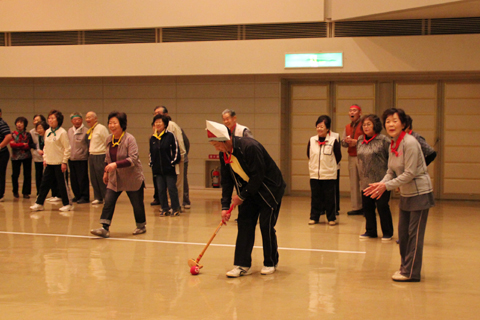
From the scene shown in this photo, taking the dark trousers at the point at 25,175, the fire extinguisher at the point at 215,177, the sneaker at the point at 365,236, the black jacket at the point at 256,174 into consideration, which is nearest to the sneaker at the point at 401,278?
the black jacket at the point at 256,174

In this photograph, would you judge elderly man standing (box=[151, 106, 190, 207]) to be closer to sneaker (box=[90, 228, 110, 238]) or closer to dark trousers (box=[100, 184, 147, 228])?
dark trousers (box=[100, 184, 147, 228])

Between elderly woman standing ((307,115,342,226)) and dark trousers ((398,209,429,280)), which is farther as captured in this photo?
elderly woman standing ((307,115,342,226))

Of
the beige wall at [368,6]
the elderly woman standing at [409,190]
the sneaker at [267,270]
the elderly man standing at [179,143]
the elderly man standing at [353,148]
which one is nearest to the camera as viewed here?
the elderly woman standing at [409,190]

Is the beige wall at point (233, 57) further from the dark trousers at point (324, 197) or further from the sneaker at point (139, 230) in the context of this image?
the sneaker at point (139, 230)

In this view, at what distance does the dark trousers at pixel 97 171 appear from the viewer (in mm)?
9242

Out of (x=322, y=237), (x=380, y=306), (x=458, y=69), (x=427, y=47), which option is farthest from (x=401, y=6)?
(x=380, y=306)

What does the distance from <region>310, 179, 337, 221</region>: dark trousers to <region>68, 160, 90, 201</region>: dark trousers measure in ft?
15.2

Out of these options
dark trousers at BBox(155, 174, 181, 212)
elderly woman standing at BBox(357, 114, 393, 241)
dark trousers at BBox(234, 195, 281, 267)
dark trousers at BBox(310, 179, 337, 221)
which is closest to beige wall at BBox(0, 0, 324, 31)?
dark trousers at BBox(310, 179, 337, 221)

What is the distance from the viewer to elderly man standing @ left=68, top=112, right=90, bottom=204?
9469 mm

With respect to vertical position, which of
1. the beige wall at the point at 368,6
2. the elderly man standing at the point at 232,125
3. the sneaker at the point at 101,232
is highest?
the beige wall at the point at 368,6

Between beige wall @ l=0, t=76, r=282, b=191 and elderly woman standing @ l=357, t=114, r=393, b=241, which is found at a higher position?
beige wall @ l=0, t=76, r=282, b=191

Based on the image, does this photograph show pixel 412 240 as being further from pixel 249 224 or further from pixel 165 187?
pixel 165 187

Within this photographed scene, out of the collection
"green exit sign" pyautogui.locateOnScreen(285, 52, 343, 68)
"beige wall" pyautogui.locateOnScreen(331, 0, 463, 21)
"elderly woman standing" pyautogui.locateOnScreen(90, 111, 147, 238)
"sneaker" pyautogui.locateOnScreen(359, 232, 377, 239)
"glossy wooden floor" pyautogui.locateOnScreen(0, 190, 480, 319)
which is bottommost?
"glossy wooden floor" pyautogui.locateOnScreen(0, 190, 480, 319)

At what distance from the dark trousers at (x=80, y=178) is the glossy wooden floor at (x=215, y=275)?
189 centimetres
